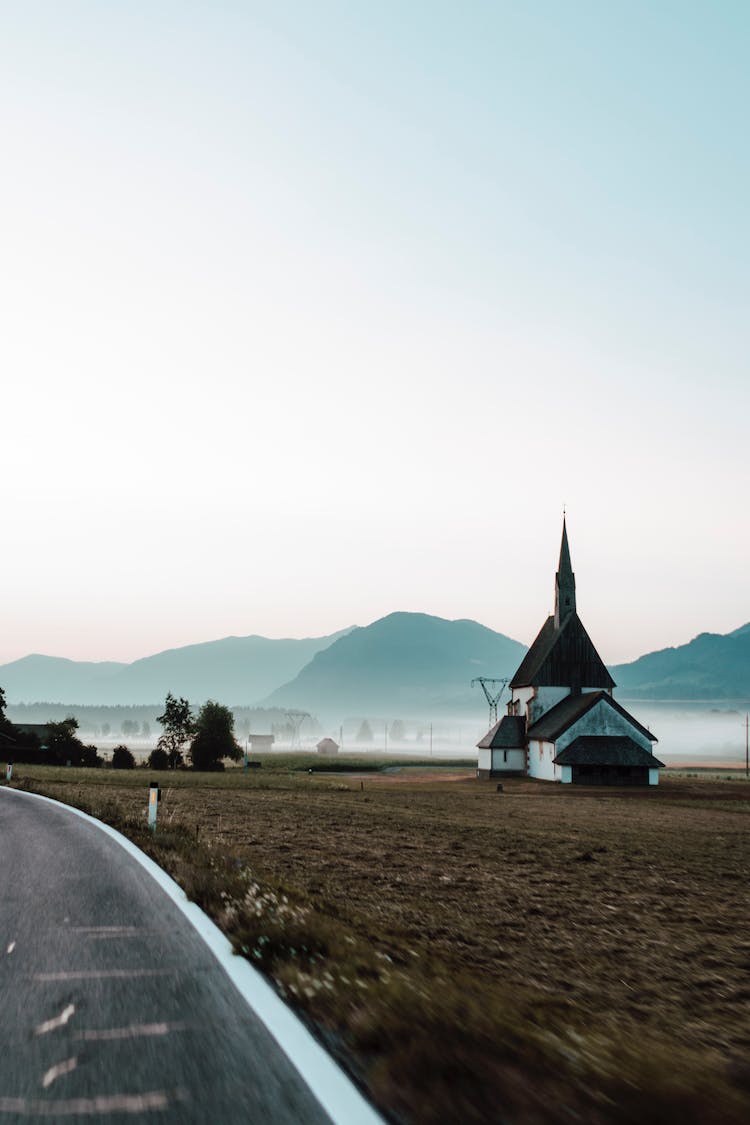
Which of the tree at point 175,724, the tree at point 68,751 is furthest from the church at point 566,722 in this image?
the tree at point 175,724

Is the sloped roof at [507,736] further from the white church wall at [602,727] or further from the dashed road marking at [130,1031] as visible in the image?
the dashed road marking at [130,1031]

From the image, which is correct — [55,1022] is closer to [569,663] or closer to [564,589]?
[569,663]

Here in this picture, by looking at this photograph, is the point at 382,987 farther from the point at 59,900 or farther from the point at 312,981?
the point at 59,900

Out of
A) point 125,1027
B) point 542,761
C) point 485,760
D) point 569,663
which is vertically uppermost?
point 569,663

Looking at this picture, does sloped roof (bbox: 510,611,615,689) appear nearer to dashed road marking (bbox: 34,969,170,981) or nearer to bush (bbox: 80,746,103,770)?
bush (bbox: 80,746,103,770)

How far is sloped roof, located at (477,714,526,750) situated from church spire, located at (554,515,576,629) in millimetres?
9859

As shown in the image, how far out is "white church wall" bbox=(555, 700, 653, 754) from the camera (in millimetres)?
70000

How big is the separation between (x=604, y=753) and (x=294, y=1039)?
6737cm

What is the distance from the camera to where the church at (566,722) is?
225 feet

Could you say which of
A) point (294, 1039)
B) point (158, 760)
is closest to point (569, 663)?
point (158, 760)

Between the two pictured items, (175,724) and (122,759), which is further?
(175,724)

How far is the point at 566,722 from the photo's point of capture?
70.6 meters

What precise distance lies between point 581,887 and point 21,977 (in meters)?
9.07

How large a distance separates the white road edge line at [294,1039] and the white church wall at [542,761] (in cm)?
6544
